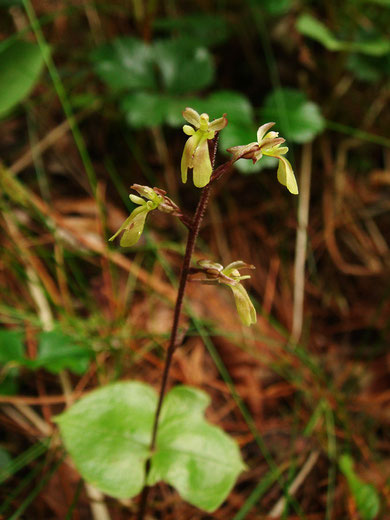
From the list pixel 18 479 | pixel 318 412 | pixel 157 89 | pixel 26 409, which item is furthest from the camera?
pixel 157 89

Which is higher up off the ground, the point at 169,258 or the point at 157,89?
the point at 157,89

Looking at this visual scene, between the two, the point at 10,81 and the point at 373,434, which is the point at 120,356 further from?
the point at 10,81

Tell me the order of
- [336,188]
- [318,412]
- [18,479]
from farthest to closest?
[336,188], [318,412], [18,479]

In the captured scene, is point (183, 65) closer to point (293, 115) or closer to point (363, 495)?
point (293, 115)

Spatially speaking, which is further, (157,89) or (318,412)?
(157,89)

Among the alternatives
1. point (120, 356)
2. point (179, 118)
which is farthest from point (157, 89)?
point (120, 356)

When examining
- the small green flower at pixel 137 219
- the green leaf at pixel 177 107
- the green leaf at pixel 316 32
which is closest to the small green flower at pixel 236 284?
the small green flower at pixel 137 219

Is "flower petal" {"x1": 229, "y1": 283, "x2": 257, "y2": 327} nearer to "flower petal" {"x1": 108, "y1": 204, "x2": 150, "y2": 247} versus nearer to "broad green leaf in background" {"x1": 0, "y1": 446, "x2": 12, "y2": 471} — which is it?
"flower petal" {"x1": 108, "y1": 204, "x2": 150, "y2": 247}

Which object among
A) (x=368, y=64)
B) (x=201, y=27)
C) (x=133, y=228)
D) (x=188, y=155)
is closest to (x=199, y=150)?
(x=188, y=155)
